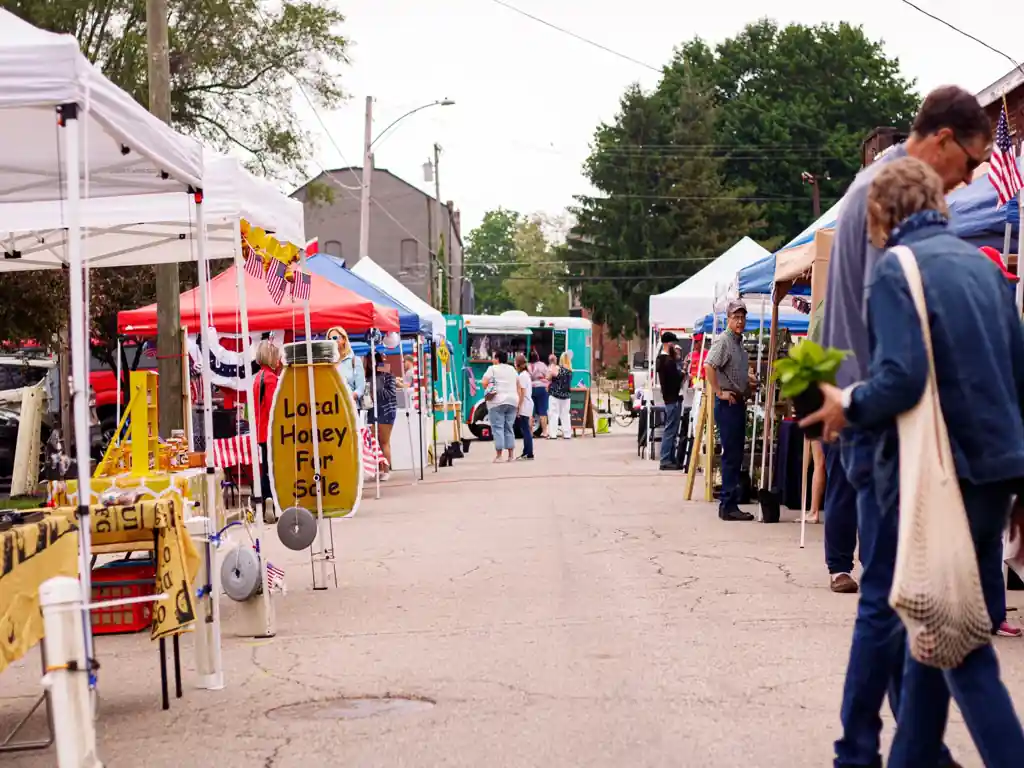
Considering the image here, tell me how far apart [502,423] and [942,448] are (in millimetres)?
20228

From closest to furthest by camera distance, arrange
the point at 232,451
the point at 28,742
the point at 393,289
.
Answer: the point at 28,742, the point at 232,451, the point at 393,289

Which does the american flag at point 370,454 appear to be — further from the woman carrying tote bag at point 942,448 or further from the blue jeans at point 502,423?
the woman carrying tote bag at point 942,448

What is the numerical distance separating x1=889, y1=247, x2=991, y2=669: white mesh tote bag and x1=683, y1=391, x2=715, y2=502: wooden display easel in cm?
1124

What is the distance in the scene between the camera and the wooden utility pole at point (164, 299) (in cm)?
1627

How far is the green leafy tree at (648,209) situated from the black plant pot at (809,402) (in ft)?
211

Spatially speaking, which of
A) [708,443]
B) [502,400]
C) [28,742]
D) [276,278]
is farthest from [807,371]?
[502,400]

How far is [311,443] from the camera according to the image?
1048 centimetres

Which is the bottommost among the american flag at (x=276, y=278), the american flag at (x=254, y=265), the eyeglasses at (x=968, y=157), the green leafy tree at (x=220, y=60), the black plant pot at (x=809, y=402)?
the black plant pot at (x=809, y=402)

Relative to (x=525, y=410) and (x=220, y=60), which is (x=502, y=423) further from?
(x=220, y=60)

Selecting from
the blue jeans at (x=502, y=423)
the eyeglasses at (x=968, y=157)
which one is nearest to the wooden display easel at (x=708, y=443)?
the blue jeans at (x=502, y=423)

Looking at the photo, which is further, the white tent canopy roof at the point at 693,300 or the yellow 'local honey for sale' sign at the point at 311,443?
the white tent canopy roof at the point at 693,300

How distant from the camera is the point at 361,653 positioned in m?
7.73

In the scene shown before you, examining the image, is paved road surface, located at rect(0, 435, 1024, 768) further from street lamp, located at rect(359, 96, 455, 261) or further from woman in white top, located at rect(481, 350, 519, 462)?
street lamp, located at rect(359, 96, 455, 261)

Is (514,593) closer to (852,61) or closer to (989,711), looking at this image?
(989,711)
